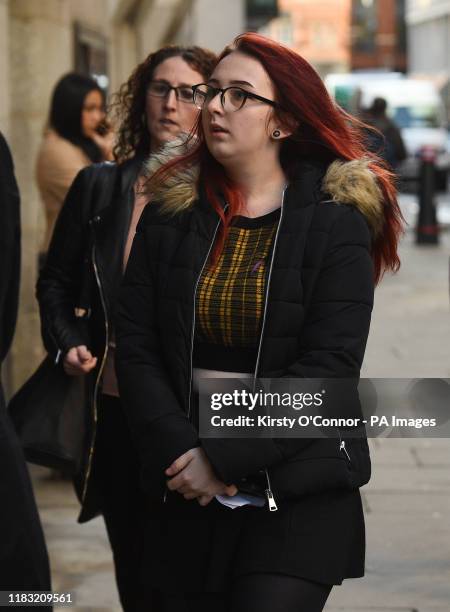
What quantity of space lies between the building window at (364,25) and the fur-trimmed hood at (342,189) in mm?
93184

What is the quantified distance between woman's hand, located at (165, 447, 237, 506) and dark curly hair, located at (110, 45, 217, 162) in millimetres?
1630

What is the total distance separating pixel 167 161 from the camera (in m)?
3.46

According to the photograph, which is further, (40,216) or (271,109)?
(40,216)

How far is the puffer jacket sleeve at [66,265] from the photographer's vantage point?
165 inches

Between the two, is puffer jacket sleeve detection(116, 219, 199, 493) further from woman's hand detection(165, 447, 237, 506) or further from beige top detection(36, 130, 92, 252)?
beige top detection(36, 130, 92, 252)

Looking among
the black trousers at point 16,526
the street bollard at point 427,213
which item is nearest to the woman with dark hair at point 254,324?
the black trousers at point 16,526

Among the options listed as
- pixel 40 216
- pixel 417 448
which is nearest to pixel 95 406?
pixel 417 448

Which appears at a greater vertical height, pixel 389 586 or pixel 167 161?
pixel 167 161

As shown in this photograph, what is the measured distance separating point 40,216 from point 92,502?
3.98 metres

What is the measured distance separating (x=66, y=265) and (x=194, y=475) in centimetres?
141

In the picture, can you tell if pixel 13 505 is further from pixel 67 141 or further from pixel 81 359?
pixel 67 141

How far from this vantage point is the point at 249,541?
10.1ft

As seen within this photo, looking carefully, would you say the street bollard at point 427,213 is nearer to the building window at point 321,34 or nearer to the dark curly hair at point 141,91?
the dark curly hair at point 141,91

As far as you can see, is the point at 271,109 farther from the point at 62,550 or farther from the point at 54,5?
the point at 54,5
